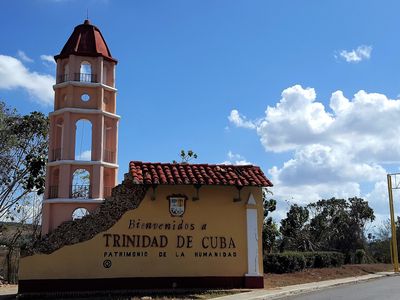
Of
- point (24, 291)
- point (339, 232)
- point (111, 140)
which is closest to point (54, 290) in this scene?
point (24, 291)

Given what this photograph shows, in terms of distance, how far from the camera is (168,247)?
19.2 meters

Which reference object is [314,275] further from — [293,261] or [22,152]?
[22,152]

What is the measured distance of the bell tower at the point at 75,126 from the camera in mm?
19938

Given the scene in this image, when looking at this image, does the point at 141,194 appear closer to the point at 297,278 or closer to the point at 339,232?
the point at 297,278

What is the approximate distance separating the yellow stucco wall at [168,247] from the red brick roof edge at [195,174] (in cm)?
52

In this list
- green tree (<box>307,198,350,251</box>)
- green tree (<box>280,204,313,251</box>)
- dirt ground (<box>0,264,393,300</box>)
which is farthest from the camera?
green tree (<box>307,198,350,251</box>)

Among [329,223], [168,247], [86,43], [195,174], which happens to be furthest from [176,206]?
[329,223]

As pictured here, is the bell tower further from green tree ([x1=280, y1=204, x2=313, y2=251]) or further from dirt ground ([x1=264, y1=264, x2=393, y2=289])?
green tree ([x1=280, y1=204, x2=313, y2=251])

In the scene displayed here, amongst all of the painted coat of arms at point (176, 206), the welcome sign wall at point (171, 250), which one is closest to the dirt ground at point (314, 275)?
the welcome sign wall at point (171, 250)

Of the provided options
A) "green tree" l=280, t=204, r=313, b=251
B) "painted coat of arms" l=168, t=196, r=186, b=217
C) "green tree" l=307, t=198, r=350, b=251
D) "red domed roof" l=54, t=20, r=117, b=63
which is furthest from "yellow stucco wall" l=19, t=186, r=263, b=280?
"green tree" l=307, t=198, r=350, b=251

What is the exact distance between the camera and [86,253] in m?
18.3

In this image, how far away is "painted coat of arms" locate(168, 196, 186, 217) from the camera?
1938cm

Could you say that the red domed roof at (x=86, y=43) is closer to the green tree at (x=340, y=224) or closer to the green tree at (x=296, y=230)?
the green tree at (x=296, y=230)

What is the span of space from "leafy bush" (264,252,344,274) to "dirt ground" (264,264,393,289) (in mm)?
545
